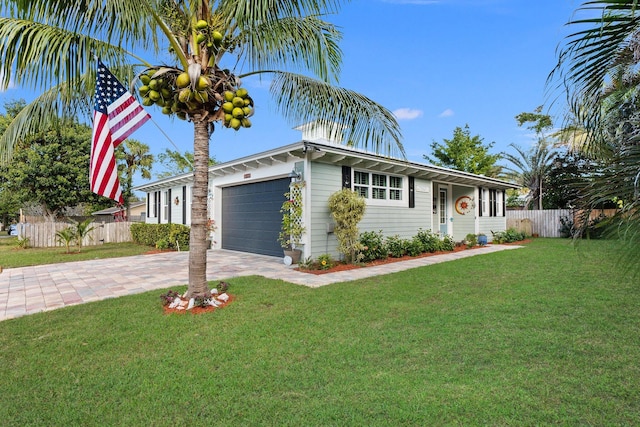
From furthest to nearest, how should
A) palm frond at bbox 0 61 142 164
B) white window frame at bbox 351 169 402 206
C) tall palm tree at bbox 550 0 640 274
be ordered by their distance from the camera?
1. white window frame at bbox 351 169 402 206
2. palm frond at bbox 0 61 142 164
3. tall palm tree at bbox 550 0 640 274

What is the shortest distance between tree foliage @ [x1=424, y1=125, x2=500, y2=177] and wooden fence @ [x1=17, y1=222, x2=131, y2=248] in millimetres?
21890

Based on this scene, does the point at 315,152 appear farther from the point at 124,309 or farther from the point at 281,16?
the point at 124,309

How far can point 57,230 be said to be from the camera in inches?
576

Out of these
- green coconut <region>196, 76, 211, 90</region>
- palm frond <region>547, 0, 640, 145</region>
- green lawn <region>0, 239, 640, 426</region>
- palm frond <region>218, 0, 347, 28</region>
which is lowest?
green lawn <region>0, 239, 640, 426</region>

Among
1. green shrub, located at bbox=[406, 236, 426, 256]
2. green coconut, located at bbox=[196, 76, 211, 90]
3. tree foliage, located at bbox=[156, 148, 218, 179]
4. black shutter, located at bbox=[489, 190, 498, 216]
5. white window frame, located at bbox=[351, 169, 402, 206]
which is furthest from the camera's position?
tree foliage, located at bbox=[156, 148, 218, 179]

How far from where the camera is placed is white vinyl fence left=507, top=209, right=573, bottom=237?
17.3 meters

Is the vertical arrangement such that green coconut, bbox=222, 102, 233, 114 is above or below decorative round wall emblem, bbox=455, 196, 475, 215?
above

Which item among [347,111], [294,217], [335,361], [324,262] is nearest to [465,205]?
[324,262]

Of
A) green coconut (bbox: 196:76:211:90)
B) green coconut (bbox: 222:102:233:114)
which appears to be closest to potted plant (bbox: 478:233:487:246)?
green coconut (bbox: 222:102:233:114)

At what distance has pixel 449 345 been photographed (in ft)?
10.8

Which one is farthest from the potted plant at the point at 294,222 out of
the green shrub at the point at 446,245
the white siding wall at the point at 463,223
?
the white siding wall at the point at 463,223

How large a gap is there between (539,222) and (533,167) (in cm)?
428

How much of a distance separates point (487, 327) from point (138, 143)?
2816 cm

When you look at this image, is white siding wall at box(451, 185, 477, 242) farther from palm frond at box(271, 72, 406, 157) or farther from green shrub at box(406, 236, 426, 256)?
palm frond at box(271, 72, 406, 157)
